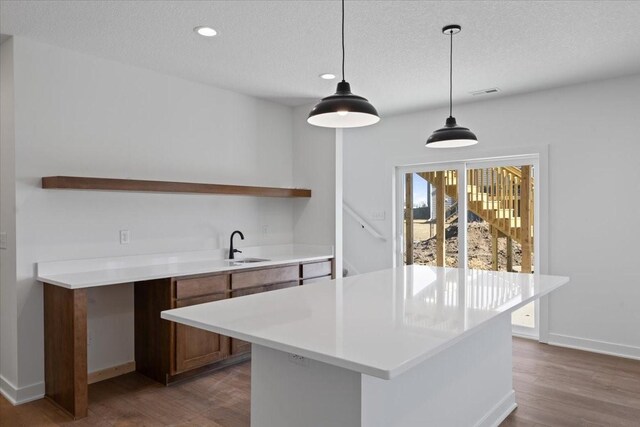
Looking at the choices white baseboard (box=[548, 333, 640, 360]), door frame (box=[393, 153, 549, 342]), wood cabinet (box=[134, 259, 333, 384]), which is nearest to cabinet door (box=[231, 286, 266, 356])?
wood cabinet (box=[134, 259, 333, 384])

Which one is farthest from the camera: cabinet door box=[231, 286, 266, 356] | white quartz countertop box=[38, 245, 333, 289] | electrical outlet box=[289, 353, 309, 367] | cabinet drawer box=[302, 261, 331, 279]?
cabinet drawer box=[302, 261, 331, 279]

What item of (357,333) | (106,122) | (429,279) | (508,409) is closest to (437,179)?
(429,279)

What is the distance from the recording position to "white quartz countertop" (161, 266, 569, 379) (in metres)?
1.38

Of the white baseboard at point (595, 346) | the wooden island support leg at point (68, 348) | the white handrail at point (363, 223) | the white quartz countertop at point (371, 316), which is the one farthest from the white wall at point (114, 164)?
the white baseboard at point (595, 346)

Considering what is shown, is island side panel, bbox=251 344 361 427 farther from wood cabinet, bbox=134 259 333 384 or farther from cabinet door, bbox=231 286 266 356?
cabinet door, bbox=231 286 266 356

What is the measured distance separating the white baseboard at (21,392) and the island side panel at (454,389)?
2.62m

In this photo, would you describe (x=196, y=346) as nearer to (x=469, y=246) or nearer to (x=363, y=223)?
(x=363, y=223)

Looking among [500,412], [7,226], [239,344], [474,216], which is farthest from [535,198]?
[7,226]

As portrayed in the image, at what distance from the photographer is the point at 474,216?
500cm

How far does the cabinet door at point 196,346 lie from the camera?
10.7 ft

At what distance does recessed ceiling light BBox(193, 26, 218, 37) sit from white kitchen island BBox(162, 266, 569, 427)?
1.76 m

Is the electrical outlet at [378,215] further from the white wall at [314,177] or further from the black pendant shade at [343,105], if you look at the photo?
the black pendant shade at [343,105]

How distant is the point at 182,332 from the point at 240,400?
26.6 inches

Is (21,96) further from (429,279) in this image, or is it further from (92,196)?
(429,279)
